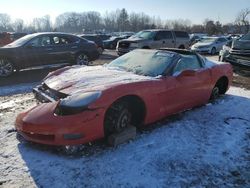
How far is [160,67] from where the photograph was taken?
18.7 feet

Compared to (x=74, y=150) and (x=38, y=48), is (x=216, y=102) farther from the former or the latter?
(x=38, y=48)

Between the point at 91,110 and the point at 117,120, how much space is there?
1.89ft

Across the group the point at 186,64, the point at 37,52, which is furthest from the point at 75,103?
the point at 37,52

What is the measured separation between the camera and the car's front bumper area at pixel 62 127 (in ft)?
13.5

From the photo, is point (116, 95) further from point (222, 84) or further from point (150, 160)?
point (222, 84)

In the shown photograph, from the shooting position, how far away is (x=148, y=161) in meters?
4.25

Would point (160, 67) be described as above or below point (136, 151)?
above

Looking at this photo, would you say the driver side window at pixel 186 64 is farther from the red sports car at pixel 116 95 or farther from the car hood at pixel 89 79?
the car hood at pixel 89 79

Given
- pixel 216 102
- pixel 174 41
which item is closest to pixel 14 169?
pixel 216 102

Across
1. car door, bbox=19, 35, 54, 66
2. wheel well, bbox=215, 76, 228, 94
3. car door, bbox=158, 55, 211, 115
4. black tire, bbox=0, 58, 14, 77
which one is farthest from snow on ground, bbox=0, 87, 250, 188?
car door, bbox=19, 35, 54, 66

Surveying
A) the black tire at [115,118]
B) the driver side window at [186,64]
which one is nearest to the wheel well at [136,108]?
the black tire at [115,118]

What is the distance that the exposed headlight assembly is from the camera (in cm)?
418

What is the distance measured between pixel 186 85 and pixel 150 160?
203 centimetres

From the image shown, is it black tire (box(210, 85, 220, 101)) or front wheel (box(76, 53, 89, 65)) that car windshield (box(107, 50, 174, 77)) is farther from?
front wheel (box(76, 53, 89, 65))
